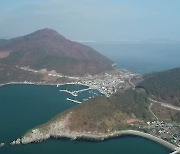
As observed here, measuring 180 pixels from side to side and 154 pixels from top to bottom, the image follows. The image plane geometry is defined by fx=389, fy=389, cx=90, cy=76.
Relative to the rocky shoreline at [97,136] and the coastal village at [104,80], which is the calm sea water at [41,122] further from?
the coastal village at [104,80]

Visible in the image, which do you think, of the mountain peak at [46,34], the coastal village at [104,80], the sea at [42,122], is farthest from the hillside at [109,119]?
Result: the mountain peak at [46,34]

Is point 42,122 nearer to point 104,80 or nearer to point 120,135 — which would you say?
point 120,135

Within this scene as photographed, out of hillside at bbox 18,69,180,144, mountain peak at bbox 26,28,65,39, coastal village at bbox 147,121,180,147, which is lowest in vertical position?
coastal village at bbox 147,121,180,147

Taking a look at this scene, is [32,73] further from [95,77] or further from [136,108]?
[136,108]

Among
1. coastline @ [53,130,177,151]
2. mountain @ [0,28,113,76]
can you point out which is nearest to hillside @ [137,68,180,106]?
coastline @ [53,130,177,151]

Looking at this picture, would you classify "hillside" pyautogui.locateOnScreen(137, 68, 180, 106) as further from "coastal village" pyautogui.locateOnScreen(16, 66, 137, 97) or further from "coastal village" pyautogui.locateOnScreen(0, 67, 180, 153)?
"coastal village" pyautogui.locateOnScreen(16, 66, 137, 97)

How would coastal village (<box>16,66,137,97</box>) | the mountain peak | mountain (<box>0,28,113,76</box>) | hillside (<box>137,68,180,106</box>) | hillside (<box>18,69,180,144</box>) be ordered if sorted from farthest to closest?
the mountain peak
mountain (<box>0,28,113,76</box>)
coastal village (<box>16,66,137,97</box>)
hillside (<box>137,68,180,106</box>)
hillside (<box>18,69,180,144</box>)
